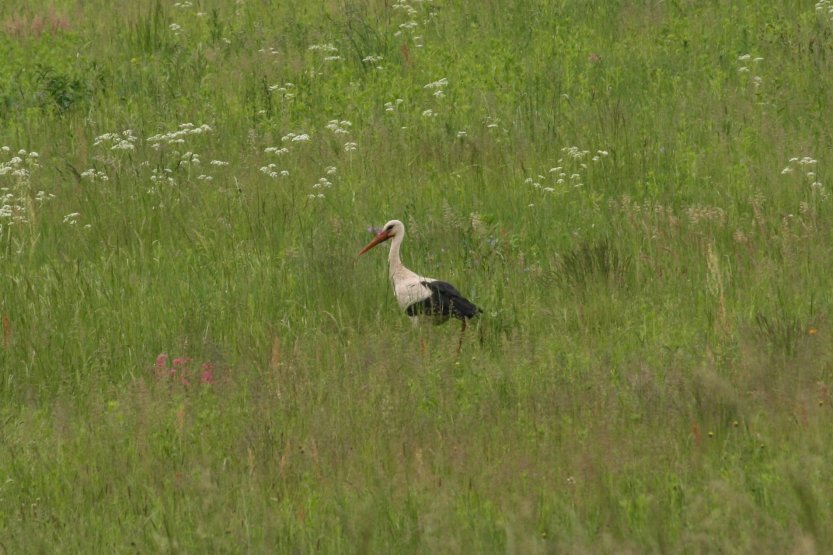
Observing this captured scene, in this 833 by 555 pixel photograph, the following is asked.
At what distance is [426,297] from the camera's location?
26.0 ft

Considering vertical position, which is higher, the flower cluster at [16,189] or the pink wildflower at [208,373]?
the pink wildflower at [208,373]

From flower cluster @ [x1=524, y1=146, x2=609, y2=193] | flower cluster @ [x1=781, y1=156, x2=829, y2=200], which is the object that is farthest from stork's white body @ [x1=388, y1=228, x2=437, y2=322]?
flower cluster @ [x1=781, y1=156, x2=829, y2=200]

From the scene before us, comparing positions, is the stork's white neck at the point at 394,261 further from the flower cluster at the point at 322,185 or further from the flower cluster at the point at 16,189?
the flower cluster at the point at 16,189

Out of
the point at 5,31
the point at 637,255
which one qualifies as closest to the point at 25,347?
the point at 637,255

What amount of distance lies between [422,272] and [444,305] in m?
1.17

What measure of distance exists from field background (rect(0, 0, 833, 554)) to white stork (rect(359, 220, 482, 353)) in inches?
4.7

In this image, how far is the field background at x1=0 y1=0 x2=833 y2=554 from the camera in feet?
17.8

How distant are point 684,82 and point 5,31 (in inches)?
295

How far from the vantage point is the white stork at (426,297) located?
305 inches

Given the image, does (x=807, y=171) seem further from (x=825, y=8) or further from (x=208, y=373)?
(x=208, y=373)

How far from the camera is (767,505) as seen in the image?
5043mm

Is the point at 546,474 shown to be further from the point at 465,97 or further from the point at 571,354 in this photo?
the point at 465,97

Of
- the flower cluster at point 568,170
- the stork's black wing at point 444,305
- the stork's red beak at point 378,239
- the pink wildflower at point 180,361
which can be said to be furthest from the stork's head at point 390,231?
the pink wildflower at point 180,361

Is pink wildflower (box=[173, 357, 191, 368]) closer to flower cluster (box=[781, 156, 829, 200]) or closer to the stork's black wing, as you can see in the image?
the stork's black wing
